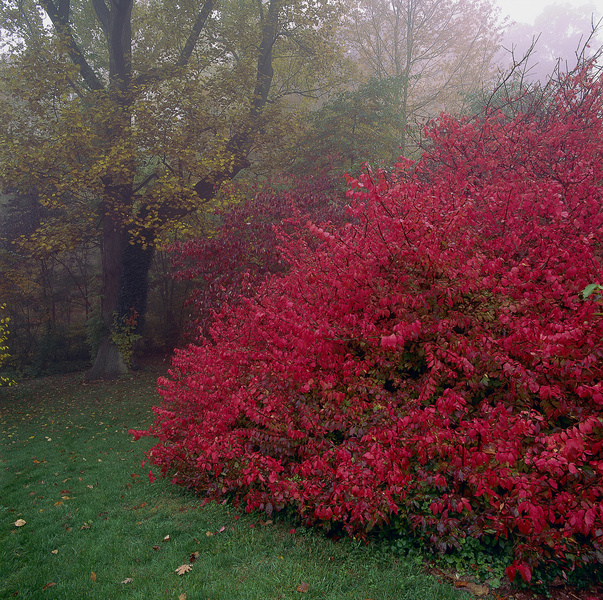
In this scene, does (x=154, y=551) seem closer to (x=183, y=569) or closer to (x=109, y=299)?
(x=183, y=569)

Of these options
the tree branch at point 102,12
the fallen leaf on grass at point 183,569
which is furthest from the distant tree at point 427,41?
the fallen leaf on grass at point 183,569

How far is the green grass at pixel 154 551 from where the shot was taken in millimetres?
3396

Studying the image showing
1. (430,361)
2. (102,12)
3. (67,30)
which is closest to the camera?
(430,361)

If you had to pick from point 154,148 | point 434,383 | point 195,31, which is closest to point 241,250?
point 434,383

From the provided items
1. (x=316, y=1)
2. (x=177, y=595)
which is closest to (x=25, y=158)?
(x=316, y=1)

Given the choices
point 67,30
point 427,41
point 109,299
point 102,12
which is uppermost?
point 427,41

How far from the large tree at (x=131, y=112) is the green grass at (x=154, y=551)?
9.27 meters

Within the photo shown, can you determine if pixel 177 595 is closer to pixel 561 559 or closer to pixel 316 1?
pixel 561 559

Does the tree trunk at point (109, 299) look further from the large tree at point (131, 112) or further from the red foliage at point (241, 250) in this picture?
the red foliage at point (241, 250)

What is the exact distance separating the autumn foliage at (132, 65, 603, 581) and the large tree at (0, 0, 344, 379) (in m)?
10.4

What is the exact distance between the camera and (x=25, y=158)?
12938 mm

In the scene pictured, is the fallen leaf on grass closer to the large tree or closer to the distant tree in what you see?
the large tree

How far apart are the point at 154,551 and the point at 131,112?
13.4 metres

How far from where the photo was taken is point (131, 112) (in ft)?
45.9
